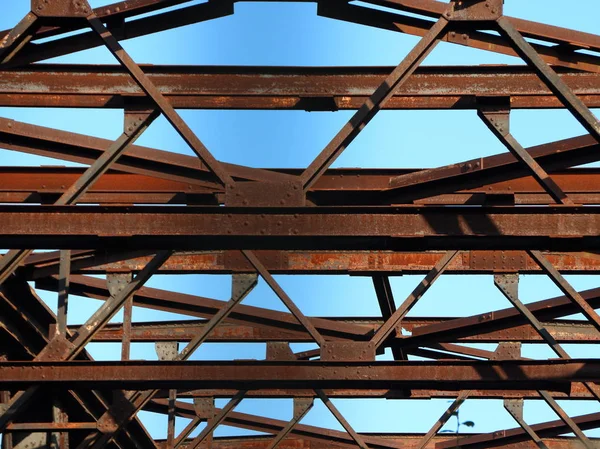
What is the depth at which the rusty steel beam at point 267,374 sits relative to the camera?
13344 mm

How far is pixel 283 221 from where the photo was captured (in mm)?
10805

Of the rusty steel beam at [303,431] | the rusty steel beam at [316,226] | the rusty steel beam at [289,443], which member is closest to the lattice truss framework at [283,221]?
the rusty steel beam at [316,226]

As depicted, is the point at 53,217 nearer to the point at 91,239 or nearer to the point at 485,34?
the point at 91,239

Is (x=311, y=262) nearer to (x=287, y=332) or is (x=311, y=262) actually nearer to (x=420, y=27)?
(x=287, y=332)

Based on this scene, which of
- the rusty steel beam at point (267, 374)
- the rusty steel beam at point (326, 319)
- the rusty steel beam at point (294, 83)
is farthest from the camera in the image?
the rusty steel beam at point (326, 319)

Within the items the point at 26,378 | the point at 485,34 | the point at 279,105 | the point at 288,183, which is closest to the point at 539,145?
the point at 485,34

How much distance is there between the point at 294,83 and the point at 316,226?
2.88 meters

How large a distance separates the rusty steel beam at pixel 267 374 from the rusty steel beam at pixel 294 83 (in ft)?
9.31

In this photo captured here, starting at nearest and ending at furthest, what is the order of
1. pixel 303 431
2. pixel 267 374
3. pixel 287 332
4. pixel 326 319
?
1. pixel 267 374
2. pixel 326 319
3. pixel 287 332
4. pixel 303 431

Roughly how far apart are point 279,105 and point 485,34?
8.10ft

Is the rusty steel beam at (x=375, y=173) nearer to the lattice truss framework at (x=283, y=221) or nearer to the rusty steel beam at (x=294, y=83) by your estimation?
the lattice truss framework at (x=283, y=221)

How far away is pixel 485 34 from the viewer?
12.3m

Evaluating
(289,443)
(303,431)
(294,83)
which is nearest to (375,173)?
(294,83)

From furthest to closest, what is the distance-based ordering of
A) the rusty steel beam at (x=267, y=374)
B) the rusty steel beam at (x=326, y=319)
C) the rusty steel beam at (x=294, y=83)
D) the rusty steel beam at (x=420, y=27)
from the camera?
the rusty steel beam at (x=326, y=319) → the rusty steel beam at (x=267, y=374) → the rusty steel beam at (x=294, y=83) → the rusty steel beam at (x=420, y=27)
